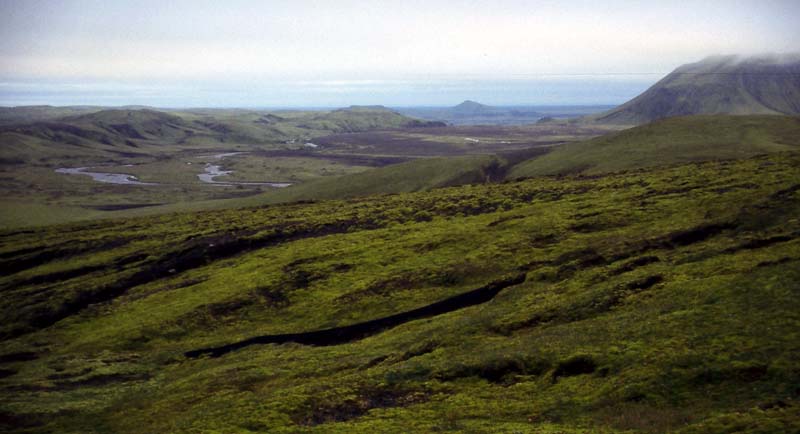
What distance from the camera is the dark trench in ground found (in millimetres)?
60906

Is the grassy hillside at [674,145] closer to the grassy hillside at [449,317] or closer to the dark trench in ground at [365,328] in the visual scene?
the grassy hillside at [449,317]

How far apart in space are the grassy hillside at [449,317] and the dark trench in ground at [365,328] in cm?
66

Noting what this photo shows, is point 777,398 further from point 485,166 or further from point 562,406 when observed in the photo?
point 485,166

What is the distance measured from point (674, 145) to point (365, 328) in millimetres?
119696

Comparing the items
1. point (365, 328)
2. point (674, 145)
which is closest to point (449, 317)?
point (365, 328)

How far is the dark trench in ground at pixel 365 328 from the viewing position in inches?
2398

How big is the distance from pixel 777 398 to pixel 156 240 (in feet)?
350

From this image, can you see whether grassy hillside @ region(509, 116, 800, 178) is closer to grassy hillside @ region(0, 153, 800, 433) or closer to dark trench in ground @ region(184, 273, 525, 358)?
grassy hillside @ region(0, 153, 800, 433)

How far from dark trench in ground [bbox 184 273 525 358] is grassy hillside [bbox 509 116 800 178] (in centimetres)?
8637

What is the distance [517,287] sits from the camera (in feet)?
202

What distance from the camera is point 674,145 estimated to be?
15125 centimetres

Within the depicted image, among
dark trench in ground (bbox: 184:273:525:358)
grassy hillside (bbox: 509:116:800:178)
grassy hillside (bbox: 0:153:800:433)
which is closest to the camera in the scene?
grassy hillside (bbox: 0:153:800:433)

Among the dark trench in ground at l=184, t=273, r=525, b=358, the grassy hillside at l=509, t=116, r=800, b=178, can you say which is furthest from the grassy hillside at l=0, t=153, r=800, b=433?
the grassy hillside at l=509, t=116, r=800, b=178

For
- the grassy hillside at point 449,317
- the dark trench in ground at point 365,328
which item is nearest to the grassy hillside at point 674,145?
the grassy hillside at point 449,317
